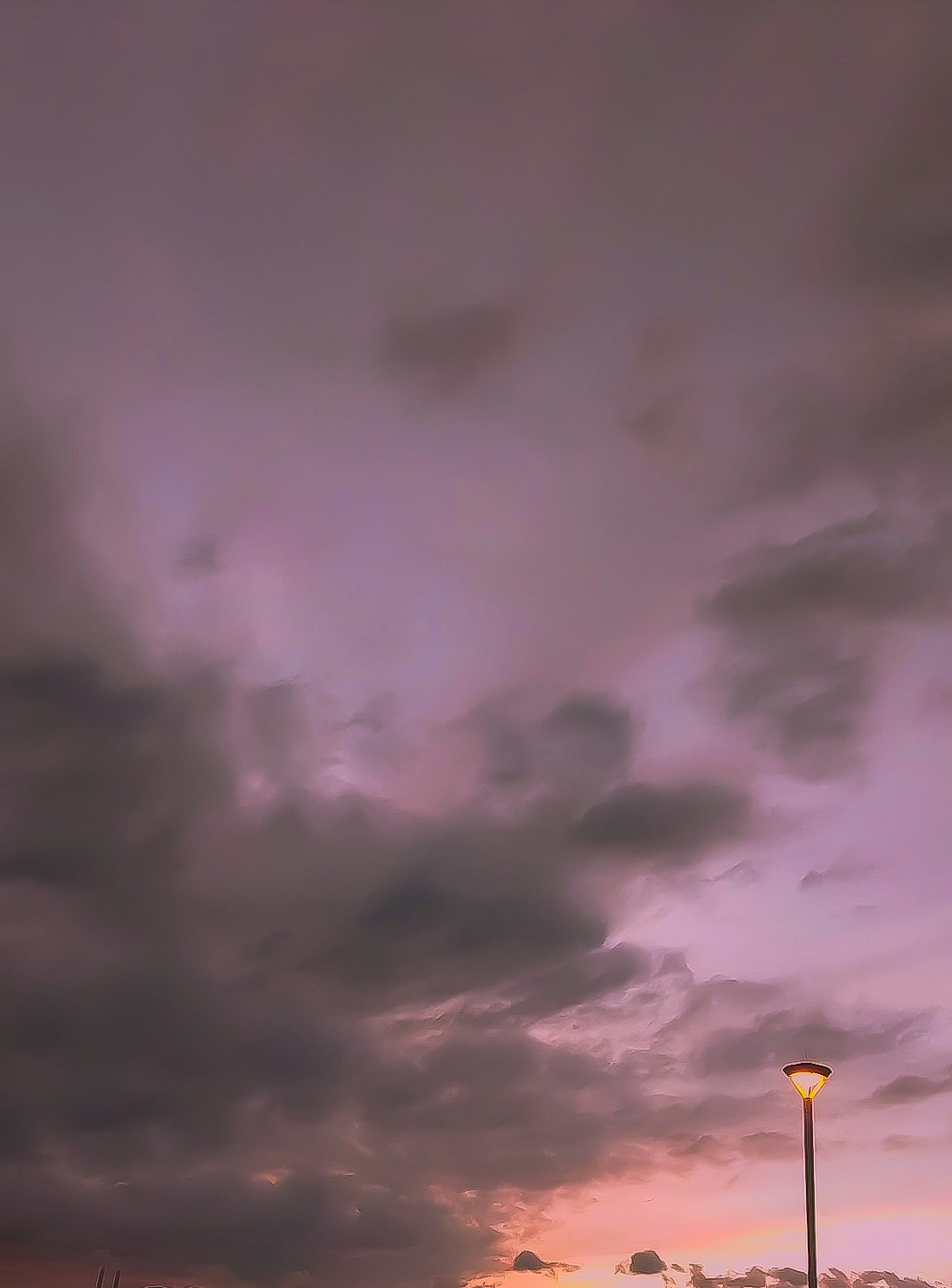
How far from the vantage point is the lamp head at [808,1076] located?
83.8 ft

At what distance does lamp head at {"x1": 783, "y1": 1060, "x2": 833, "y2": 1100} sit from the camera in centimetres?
2553

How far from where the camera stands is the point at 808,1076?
83.9 feet

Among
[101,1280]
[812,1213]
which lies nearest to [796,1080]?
[812,1213]

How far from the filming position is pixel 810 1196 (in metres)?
24.5

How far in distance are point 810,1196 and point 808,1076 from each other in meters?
2.27

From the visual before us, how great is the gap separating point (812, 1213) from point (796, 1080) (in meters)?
2.56

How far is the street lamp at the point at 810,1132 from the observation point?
23.9 meters

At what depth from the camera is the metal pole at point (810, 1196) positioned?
939 inches

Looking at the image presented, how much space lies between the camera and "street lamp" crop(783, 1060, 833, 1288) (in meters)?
23.9

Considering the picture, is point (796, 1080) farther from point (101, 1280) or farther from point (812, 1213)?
point (101, 1280)

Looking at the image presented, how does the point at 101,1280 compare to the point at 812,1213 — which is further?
the point at 101,1280

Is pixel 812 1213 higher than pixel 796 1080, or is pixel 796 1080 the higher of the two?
pixel 796 1080

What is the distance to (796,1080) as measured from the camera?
25.7m

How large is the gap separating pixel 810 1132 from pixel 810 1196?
1.26m
